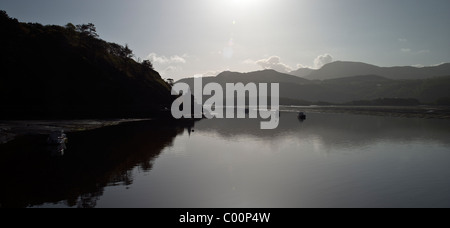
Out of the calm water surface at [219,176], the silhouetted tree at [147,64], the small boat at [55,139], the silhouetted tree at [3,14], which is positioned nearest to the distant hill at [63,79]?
the silhouetted tree at [3,14]

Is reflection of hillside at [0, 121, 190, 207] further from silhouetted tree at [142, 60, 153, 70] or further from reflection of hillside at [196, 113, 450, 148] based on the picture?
silhouetted tree at [142, 60, 153, 70]

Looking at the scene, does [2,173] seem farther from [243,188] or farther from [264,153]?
[264,153]

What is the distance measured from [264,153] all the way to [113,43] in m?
182

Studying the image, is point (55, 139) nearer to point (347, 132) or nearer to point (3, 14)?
point (347, 132)

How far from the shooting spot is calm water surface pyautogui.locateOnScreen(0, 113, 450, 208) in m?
24.3

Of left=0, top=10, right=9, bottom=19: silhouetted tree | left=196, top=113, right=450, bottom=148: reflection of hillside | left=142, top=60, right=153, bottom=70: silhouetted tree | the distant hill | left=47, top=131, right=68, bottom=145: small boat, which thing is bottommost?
left=196, top=113, right=450, bottom=148: reflection of hillside

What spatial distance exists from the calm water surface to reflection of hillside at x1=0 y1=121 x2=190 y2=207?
0.29 ft

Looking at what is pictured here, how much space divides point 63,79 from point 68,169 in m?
107

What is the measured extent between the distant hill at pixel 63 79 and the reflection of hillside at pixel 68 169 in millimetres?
60661

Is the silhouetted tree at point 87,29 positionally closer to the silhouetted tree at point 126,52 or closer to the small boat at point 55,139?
the silhouetted tree at point 126,52

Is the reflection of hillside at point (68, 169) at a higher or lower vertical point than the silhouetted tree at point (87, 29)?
lower

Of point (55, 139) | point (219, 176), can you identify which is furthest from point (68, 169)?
point (219, 176)

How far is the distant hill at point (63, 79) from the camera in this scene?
106 m

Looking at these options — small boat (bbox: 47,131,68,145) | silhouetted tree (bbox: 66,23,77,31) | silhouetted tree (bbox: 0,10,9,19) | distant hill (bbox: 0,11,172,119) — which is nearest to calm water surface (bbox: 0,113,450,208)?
small boat (bbox: 47,131,68,145)
